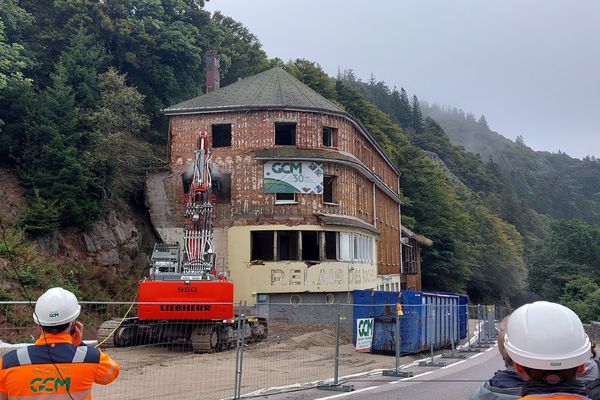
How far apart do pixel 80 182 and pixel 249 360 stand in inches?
557

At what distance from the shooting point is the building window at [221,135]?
1257 inches

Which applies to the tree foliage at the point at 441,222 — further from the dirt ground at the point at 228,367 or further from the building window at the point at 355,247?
the dirt ground at the point at 228,367

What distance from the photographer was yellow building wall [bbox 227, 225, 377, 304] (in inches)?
1153

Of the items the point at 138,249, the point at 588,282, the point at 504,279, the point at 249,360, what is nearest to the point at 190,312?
the point at 249,360

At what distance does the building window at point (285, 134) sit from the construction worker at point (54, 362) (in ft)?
92.5

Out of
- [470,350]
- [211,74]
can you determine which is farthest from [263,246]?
[470,350]

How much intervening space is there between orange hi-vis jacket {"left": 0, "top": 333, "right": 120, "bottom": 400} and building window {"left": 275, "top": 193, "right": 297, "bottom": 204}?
26277 mm

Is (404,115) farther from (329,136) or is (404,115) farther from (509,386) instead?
(509,386)

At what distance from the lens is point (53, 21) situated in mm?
36375

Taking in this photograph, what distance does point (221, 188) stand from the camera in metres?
31.1

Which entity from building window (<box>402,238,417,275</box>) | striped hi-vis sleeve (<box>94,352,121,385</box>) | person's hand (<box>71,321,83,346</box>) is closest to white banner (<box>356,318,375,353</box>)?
striped hi-vis sleeve (<box>94,352,121,385</box>)

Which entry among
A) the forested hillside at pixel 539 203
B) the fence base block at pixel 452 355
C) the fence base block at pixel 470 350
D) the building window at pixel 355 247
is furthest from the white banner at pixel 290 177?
the forested hillside at pixel 539 203

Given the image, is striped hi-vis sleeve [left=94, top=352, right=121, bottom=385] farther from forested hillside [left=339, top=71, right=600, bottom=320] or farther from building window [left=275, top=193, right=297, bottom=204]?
forested hillside [left=339, top=71, right=600, bottom=320]

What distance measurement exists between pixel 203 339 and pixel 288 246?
1625 centimetres
